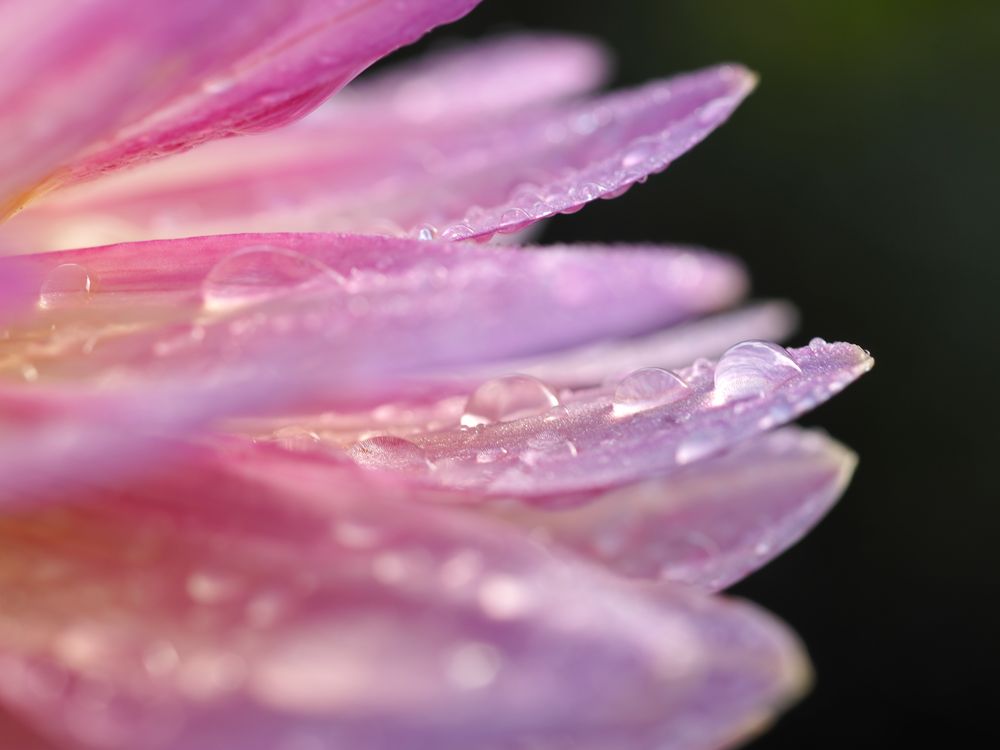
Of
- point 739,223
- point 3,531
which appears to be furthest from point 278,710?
point 739,223

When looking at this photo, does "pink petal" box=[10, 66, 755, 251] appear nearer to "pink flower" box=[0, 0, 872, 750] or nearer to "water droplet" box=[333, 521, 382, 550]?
"pink flower" box=[0, 0, 872, 750]

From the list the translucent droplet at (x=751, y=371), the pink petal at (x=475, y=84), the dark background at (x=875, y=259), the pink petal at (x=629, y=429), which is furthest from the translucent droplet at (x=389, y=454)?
the dark background at (x=875, y=259)

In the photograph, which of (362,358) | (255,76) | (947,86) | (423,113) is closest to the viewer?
(362,358)

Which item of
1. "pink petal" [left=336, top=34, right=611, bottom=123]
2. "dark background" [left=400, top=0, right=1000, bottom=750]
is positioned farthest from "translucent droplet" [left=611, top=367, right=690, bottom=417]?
"dark background" [left=400, top=0, right=1000, bottom=750]

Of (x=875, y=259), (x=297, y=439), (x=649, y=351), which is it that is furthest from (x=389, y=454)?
(x=875, y=259)

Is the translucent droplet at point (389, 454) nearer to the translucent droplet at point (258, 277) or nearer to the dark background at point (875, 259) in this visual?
the translucent droplet at point (258, 277)

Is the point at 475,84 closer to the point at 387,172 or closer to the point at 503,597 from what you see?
the point at 387,172

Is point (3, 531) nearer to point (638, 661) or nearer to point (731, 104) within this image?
point (638, 661)
